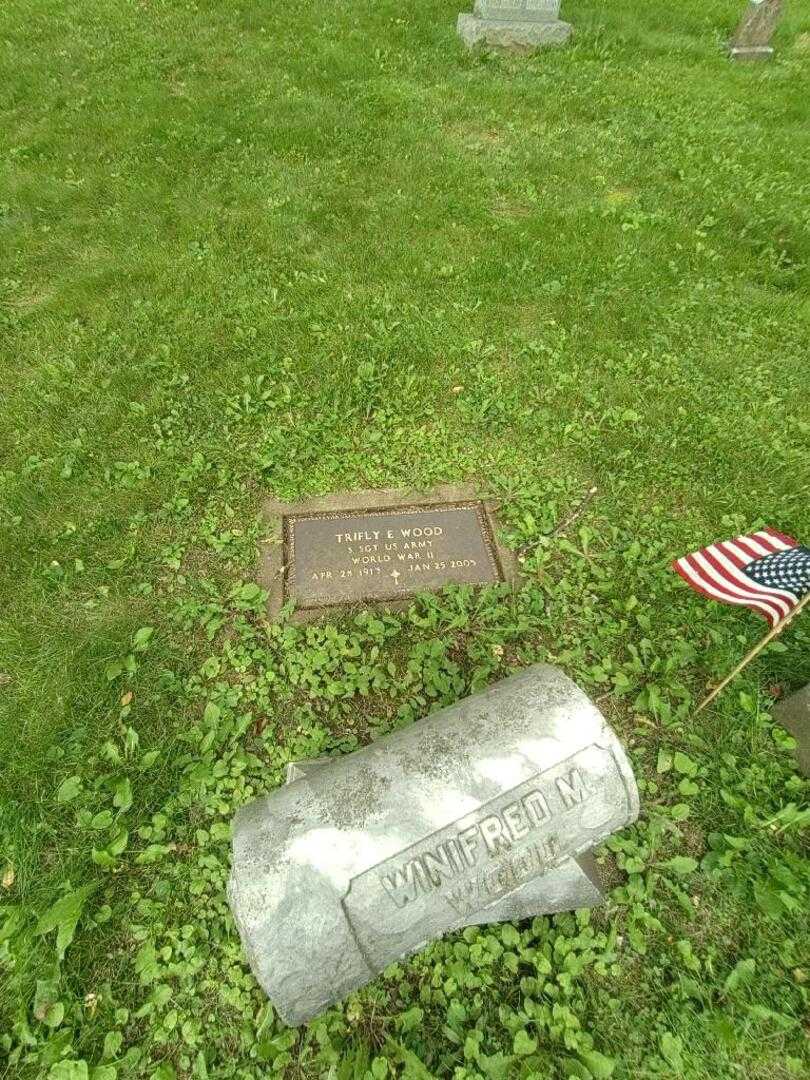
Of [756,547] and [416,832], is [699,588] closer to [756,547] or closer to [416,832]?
[756,547]

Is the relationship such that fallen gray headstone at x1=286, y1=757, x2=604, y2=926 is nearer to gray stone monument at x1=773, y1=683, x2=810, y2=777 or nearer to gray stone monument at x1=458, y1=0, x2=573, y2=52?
gray stone monument at x1=773, y1=683, x2=810, y2=777

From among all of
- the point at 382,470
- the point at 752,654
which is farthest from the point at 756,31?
the point at 752,654

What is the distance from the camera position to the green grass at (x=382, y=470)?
111 inches

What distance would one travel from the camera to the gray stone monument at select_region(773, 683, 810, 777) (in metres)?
3.43

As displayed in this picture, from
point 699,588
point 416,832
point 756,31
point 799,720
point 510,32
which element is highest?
point 756,31

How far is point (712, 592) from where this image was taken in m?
3.23

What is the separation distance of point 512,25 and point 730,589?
980cm

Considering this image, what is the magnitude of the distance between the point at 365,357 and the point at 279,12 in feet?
26.9

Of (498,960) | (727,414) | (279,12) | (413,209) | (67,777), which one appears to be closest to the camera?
(498,960)

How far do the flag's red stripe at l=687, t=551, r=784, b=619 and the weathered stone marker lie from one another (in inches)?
44.2

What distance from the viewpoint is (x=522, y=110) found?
8227 mm

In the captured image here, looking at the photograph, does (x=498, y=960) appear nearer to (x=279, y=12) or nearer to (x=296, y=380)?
(x=296, y=380)

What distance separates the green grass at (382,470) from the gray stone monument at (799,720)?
181 millimetres

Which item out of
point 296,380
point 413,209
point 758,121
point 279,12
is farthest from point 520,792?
point 279,12
